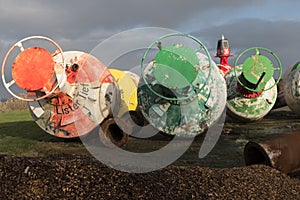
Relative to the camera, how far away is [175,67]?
6.61 metres

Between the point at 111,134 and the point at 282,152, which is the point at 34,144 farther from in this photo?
the point at 282,152

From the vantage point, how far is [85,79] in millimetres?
8094

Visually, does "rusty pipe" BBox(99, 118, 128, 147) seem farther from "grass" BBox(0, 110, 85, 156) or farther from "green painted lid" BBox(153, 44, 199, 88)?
"green painted lid" BBox(153, 44, 199, 88)

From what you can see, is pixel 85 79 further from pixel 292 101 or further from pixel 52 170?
pixel 292 101

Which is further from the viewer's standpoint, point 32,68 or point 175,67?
point 32,68

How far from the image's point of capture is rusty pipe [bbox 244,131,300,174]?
5.05 metres

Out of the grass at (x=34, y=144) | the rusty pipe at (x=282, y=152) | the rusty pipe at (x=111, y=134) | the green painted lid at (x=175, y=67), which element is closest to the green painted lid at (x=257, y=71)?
the green painted lid at (x=175, y=67)

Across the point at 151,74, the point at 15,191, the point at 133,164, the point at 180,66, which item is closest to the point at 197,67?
the point at 180,66

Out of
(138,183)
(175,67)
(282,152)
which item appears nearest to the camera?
(138,183)

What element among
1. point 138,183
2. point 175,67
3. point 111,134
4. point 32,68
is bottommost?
point 111,134

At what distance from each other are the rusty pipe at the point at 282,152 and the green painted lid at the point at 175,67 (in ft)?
6.67

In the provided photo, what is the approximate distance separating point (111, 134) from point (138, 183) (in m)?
4.21

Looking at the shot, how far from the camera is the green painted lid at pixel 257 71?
9922 millimetres

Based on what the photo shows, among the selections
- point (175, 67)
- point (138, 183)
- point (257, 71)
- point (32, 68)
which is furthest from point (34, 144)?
point (257, 71)
